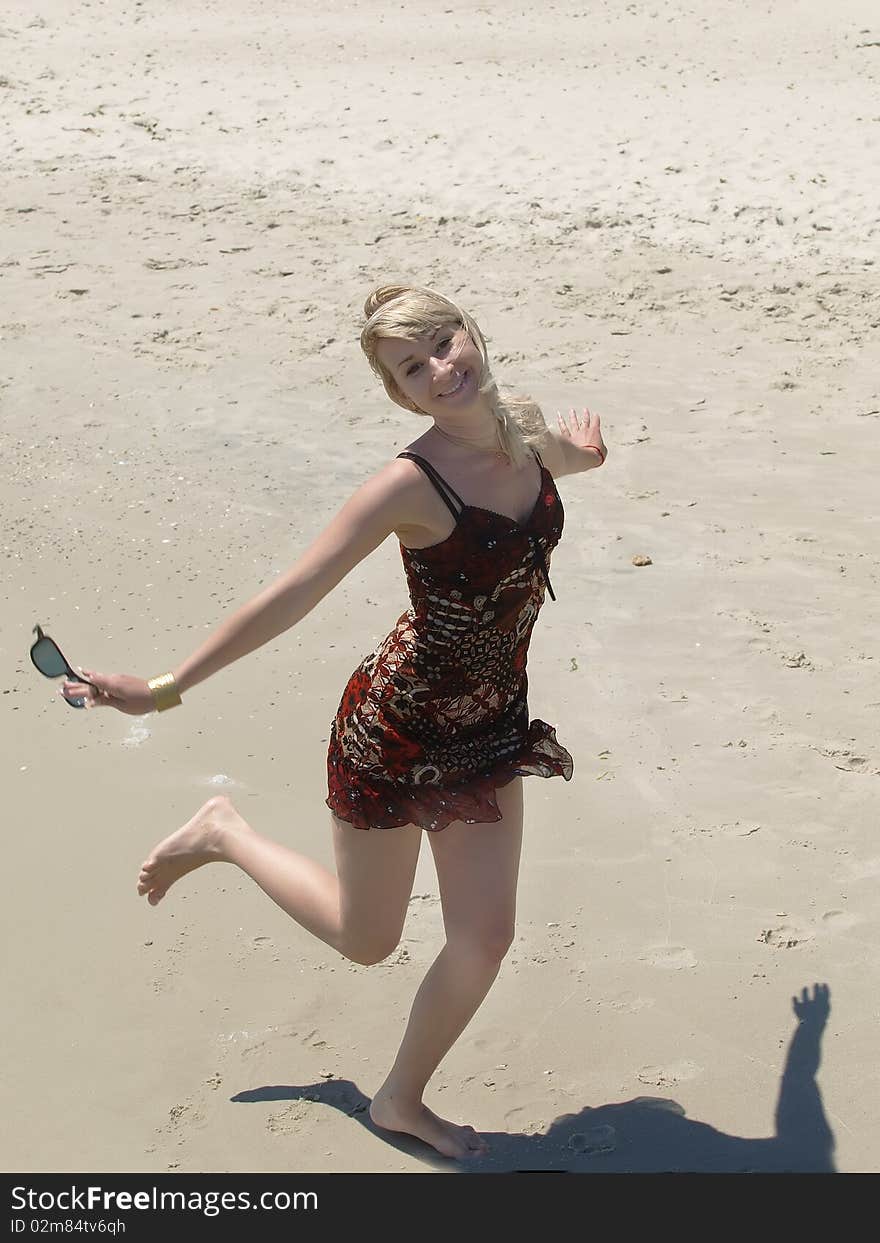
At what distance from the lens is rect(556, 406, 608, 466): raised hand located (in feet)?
13.0

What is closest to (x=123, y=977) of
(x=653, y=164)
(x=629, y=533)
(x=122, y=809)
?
(x=122, y=809)

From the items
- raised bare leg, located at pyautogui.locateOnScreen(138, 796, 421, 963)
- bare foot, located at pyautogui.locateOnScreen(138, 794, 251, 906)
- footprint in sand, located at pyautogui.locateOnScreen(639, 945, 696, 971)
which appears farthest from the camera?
footprint in sand, located at pyautogui.locateOnScreen(639, 945, 696, 971)

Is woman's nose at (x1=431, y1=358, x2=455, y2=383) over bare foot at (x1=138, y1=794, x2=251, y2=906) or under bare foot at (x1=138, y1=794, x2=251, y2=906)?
over

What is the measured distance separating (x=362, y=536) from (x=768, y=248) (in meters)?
7.64

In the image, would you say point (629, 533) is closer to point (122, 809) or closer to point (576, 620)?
point (576, 620)

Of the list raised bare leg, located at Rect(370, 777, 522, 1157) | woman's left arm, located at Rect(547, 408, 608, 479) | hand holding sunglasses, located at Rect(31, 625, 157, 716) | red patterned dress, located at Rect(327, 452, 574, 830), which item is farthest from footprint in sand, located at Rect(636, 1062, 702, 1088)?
hand holding sunglasses, located at Rect(31, 625, 157, 716)

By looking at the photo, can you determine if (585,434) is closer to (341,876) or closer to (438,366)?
(438,366)

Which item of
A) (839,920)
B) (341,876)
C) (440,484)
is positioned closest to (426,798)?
(341,876)

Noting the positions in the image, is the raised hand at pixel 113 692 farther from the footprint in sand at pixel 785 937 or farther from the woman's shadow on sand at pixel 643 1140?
the footprint in sand at pixel 785 937

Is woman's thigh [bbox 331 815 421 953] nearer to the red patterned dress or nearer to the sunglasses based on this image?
the red patterned dress

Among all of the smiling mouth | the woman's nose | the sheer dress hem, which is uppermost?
the woman's nose

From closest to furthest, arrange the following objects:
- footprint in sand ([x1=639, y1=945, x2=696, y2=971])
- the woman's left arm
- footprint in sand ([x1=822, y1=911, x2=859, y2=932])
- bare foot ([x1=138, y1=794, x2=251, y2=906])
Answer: the woman's left arm < bare foot ([x1=138, y1=794, x2=251, y2=906]) < footprint in sand ([x1=639, y1=945, x2=696, y2=971]) < footprint in sand ([x1=822, y1=911, x2=859, y2=932])

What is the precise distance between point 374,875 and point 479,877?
0.26 meters

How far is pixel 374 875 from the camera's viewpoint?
11.8 feet
